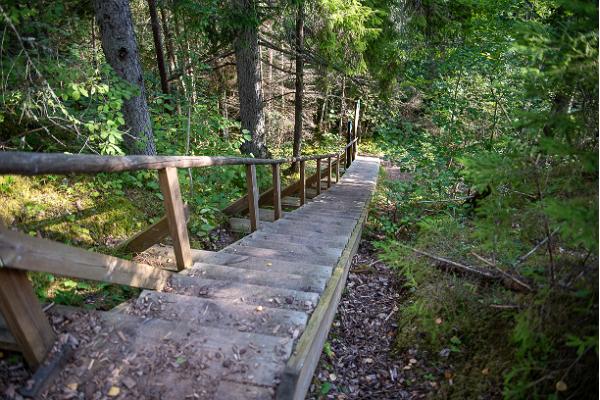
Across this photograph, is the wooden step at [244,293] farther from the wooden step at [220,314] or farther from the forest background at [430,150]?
the forest background at [430,150]

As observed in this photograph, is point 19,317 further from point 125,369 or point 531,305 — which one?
point 531,305

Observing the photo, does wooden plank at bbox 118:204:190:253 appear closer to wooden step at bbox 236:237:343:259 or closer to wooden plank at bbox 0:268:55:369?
wooden step at bbox 236:237:343:259

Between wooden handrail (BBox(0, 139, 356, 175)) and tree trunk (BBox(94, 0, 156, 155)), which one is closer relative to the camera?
wooden handrail (BBox(0, 139, 356, 175))

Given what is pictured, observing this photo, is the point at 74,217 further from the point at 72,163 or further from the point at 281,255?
the point at 72,163

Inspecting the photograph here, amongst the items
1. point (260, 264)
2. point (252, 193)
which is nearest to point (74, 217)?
point (252, 193)

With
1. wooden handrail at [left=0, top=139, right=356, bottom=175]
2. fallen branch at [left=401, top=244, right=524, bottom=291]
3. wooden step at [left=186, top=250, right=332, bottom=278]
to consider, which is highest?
wooden handrail at [left=0, top=139, right=356, bottom=175]

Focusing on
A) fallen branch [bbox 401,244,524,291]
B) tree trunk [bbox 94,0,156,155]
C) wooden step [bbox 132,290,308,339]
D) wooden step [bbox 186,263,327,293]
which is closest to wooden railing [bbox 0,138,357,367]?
wooden step [bbox 132,290,308,339]

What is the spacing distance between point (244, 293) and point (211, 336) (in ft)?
1.91

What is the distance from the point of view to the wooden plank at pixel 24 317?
168 centimetres

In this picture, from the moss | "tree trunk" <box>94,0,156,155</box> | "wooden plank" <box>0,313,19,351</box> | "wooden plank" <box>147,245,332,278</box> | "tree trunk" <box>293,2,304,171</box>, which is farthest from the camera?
"tree trunk" <box>293,2,304,171</box>

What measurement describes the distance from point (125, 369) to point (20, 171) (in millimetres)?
1170

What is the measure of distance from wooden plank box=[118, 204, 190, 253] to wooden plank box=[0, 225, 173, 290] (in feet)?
2.65

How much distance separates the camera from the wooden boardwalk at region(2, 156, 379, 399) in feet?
6.17

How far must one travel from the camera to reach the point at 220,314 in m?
2.48
